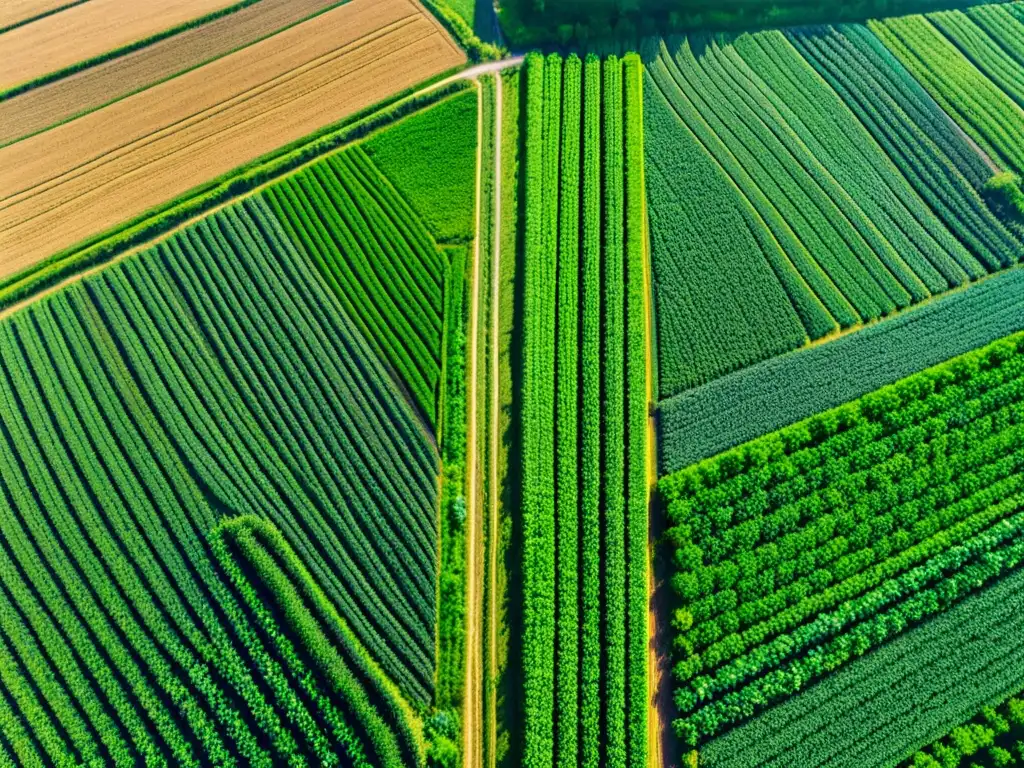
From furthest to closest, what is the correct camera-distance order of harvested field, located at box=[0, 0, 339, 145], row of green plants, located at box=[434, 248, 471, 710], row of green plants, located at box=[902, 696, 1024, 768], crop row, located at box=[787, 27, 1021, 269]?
harvested field, located at box=[0, 0, 339, 145] < crop row, located at box=[787, 27, 1021, 269] < row of green plants, located at box=[434, 248, 471, 710] < row of green plants, located at box=[902, 696, 1024, 768]

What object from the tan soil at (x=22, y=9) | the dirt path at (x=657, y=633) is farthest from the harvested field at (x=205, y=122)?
the dirt path at (x=657, y=633)

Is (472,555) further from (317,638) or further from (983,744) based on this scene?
(983,744)

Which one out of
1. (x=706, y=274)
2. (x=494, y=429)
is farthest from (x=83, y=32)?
(x=706, y=274)

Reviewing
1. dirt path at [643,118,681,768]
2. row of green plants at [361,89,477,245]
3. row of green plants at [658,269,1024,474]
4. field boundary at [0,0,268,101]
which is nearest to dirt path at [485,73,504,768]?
row of green plants at [361,89,477,245]

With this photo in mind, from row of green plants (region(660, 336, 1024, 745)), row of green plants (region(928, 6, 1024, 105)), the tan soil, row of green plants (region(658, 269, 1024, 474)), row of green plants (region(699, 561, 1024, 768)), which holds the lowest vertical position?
row of green plants (region(699, 561, 1024, 768))

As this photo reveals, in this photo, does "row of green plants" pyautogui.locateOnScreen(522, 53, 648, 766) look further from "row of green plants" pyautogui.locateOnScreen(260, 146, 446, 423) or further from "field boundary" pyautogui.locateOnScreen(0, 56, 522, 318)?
"field boundary" pyautogui.locateOnScreen(0, 56, 522, 318)

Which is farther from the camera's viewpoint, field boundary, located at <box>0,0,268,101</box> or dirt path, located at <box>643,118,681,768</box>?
field boundary, located at <box>0,0,268,101</box>
